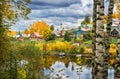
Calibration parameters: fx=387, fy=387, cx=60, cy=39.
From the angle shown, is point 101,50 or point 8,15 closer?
point 101,50

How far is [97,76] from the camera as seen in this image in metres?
18.7

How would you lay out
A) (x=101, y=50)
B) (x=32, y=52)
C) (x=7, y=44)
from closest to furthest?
(x=101, y=50)
(x=7, y=44)
(x=32, y=52)

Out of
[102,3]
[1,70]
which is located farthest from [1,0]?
[102,3]

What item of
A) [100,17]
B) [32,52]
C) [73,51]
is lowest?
[73,51]

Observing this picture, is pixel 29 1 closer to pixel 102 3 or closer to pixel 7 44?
pixel 7 44

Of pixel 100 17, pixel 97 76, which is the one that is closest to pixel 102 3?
pixel 100 17

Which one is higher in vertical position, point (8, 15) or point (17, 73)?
point (8, 15)

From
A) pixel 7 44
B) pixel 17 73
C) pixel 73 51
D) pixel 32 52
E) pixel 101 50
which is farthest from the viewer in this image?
pixel 73 51

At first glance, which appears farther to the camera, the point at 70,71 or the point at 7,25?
the point at 70,71

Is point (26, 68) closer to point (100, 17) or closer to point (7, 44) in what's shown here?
point (7, 44)

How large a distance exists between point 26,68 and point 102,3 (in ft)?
47.8

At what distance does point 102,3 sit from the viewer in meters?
18.2

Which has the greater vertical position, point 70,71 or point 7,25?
point 7,25

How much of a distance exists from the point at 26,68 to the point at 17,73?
533 centimetres
